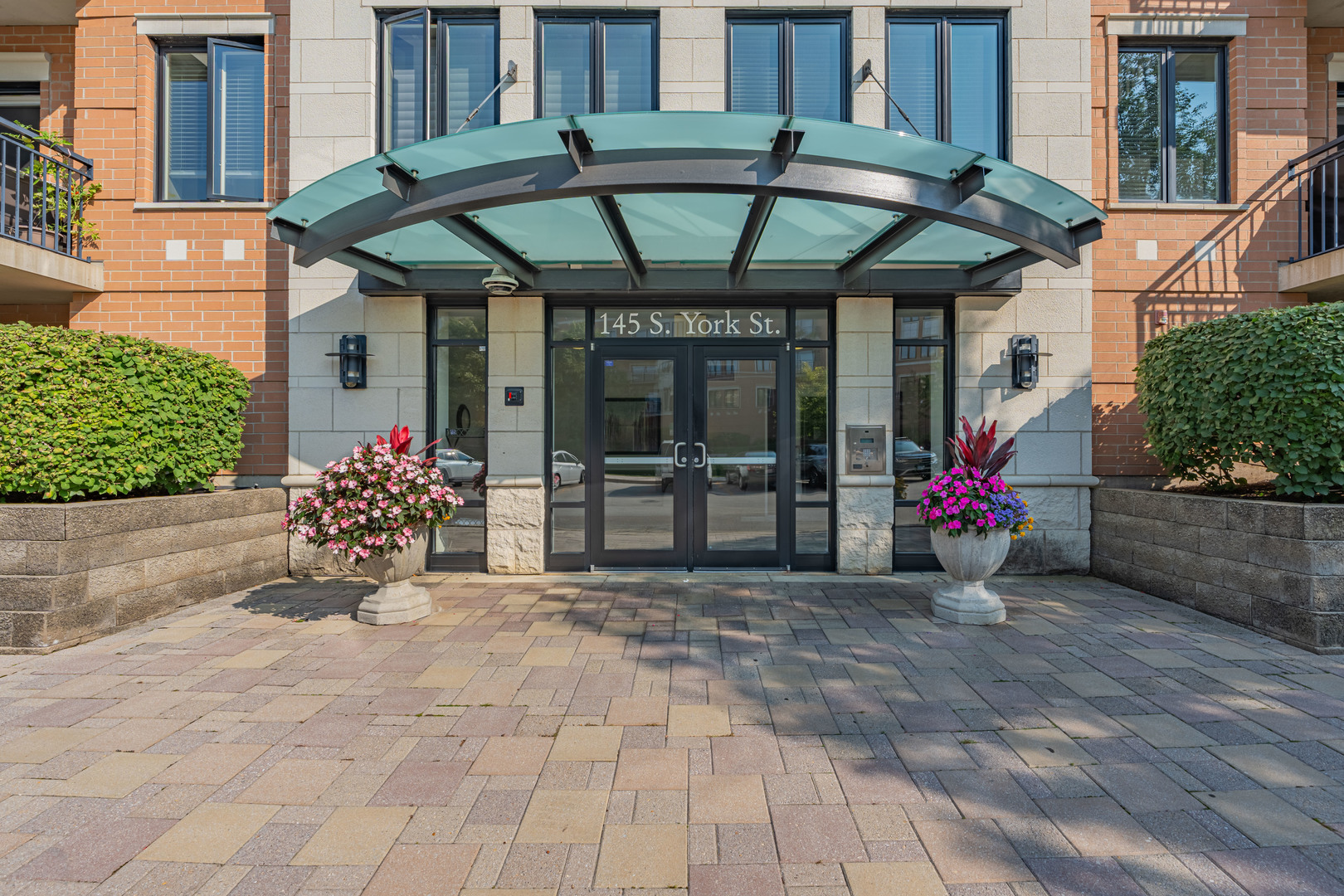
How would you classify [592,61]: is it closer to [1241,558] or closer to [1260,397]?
[1260,397]

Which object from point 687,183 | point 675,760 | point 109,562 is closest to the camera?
point 675,760

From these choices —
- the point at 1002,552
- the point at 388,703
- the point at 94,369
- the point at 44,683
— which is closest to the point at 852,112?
the point at 1002,552

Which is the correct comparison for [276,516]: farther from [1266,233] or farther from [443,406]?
[1266,233]

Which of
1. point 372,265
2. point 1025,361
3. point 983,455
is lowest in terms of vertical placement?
point 983,455

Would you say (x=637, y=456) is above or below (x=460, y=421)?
below

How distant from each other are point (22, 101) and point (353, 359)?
509cm

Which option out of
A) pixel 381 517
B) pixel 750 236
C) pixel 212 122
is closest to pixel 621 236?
pixel 750 236

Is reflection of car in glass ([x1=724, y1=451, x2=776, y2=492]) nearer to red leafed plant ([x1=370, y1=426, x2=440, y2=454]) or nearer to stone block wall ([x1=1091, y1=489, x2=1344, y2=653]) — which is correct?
red leafed plant ([x1=370, y1=426, x2=440, y2=454])

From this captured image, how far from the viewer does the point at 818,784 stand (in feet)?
8.67

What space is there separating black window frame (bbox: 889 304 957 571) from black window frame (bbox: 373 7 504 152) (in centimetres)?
491

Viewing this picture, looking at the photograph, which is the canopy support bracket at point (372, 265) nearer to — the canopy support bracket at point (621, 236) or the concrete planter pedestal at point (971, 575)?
the canopy support bracket at point (621, 236)

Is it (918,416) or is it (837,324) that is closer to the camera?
(837,324)

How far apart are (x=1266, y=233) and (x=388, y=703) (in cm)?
941

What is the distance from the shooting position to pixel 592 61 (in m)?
6.46
